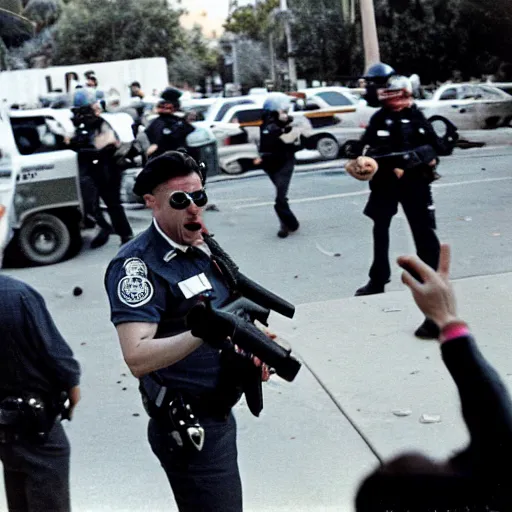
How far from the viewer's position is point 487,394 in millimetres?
1775

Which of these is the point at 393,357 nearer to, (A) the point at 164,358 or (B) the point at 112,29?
(A) the point at 164,358

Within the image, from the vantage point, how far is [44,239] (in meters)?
9.35

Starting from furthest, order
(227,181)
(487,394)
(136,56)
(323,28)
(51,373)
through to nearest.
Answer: (136,56), (323,28), (227,181), (51,373), (487,394)

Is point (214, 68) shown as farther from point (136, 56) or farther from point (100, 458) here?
point (100, 458)

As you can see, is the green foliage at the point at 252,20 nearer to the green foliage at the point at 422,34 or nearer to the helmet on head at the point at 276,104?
the green foliage at the point at 422,34

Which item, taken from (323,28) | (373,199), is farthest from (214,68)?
(373,199)

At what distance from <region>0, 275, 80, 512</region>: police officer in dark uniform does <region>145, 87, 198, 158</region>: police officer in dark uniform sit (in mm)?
7279

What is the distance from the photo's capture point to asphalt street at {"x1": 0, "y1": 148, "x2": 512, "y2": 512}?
14.0 ft

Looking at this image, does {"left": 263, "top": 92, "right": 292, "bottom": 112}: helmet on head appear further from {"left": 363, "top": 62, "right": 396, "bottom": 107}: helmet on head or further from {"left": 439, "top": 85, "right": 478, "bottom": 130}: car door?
{"left": 439, "top": 85, "right": 478, "bottom": 130}: car door

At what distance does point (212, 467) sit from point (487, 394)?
3.87ft

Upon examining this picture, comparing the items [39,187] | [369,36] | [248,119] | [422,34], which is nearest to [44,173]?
[39,187]

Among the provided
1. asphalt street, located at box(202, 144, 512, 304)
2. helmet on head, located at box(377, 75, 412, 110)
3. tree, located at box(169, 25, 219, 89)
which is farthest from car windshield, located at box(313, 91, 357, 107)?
tree, located at box(169, 25, 219, 89)

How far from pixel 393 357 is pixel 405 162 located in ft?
4.58

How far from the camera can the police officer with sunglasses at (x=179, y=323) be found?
8.71 feet
